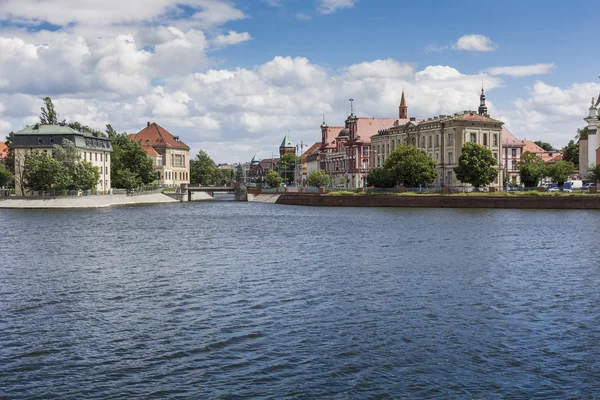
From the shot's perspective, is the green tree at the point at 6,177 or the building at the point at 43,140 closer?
the building at the point at 43,140

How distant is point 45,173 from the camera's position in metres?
115

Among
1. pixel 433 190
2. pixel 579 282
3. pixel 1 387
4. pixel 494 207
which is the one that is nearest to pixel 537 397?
pixel 1 387

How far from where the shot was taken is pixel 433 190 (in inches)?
4729

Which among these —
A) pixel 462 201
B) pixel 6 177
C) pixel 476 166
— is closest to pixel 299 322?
pixel 462 201

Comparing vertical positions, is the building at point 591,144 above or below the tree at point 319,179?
above

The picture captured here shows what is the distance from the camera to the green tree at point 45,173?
374 feet

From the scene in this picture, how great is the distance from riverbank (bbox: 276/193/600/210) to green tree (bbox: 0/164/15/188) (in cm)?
6524

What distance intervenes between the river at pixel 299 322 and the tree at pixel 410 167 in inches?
2807

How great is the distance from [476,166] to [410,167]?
39.0ft

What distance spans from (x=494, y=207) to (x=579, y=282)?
76.7 m

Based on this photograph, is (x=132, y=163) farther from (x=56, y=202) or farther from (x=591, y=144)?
(x=591, y=144)

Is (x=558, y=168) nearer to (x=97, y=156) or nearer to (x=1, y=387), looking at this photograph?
(x=97, y=156)

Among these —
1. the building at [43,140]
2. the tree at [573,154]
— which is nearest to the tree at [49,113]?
the building at [43,140]

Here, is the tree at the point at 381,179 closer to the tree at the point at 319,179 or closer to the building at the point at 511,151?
the tree at the point at 319,179
